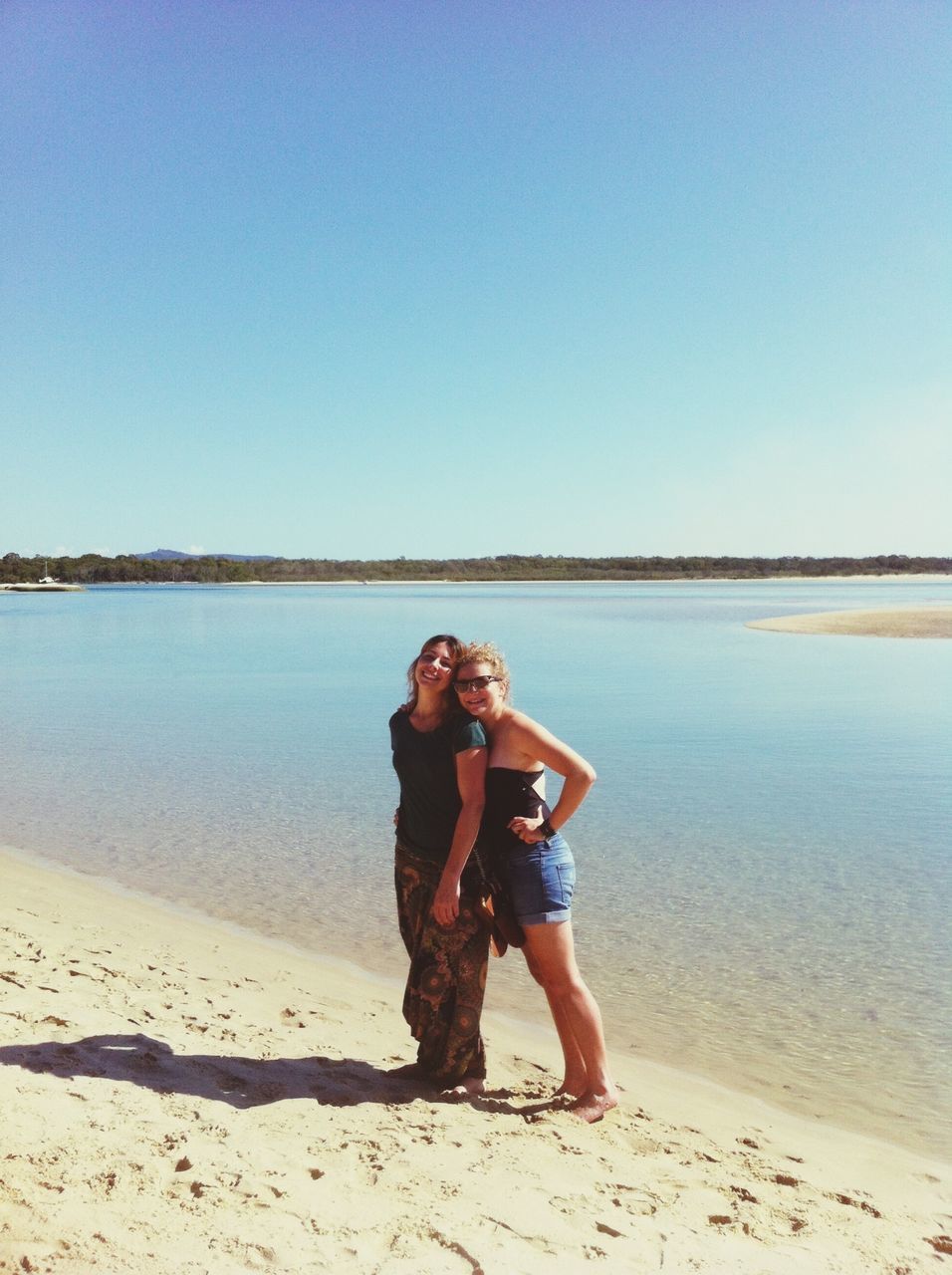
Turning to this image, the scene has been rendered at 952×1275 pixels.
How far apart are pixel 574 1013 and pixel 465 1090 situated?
0.54 m

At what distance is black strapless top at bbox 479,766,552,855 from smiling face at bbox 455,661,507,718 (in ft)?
0.74

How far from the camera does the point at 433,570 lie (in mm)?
144875

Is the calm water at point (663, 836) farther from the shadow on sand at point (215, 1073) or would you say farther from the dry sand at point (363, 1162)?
the shadow on sand at point (215, 1073)

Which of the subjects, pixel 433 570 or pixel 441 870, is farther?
pixel 433 570

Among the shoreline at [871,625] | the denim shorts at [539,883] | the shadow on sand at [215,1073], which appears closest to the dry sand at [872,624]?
the shoreline at [871,625]

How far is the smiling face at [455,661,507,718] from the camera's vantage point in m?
3.69

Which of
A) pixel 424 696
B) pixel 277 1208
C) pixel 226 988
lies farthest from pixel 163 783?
pixel 277 1208

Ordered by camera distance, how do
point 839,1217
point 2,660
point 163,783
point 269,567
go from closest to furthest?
1. point 839,1217
2. point 163,783
3. point 2,660
4. point 269,567

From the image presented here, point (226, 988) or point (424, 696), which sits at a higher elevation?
point (424, 696)

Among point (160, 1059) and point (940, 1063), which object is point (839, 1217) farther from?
point (160, 1059)

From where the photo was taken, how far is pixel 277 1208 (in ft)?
9.24

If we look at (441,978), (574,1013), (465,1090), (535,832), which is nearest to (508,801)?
(535,832)

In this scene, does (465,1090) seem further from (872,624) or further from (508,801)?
(872,624)

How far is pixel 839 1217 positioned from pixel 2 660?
85.7ft
